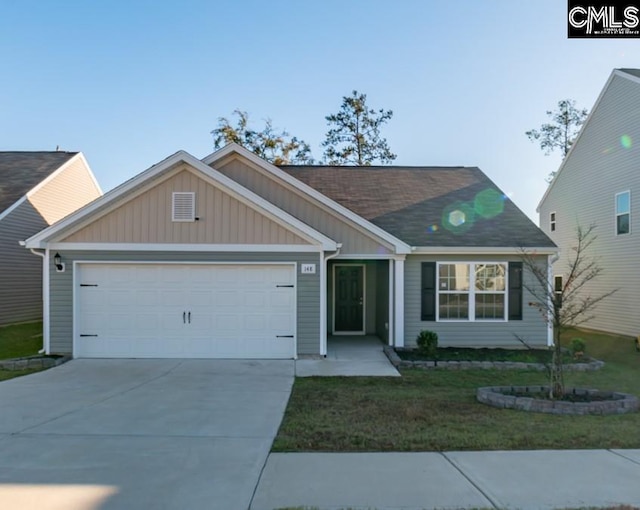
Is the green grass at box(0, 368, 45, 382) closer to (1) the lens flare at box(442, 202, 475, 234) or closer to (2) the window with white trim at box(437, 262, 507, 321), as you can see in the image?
(2) the window with white trim at box(437, 262, 507, 321)

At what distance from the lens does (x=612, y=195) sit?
1566cm

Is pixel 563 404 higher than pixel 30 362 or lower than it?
higher

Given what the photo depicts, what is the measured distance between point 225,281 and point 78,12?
7.74 m

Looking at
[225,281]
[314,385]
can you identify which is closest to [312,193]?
[225,281]

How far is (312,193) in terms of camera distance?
11.9 m

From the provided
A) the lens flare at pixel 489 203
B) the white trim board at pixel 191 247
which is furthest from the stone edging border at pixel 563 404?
the lens flare at pixel 489 203

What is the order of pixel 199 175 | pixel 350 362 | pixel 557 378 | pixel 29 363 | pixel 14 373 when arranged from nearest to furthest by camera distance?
pixel 557 378
pixel 14 373
pixel 29 363
pixel 350 362
pixel 199 175

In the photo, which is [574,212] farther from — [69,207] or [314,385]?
[69,207]

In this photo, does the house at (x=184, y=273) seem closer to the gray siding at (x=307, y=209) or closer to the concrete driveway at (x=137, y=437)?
the gray siding at (x=307, y=209)

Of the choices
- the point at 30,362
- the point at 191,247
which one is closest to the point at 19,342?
the point at 30,362

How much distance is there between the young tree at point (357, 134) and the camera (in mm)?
31641

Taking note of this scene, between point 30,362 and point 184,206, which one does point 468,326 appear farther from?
point 30,362

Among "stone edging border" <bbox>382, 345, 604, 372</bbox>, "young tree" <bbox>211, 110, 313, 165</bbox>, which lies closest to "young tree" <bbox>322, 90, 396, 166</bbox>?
"young tree" <bbox>211, 110, 313, 165</bbox>

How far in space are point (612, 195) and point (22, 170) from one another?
20510 millimetres
